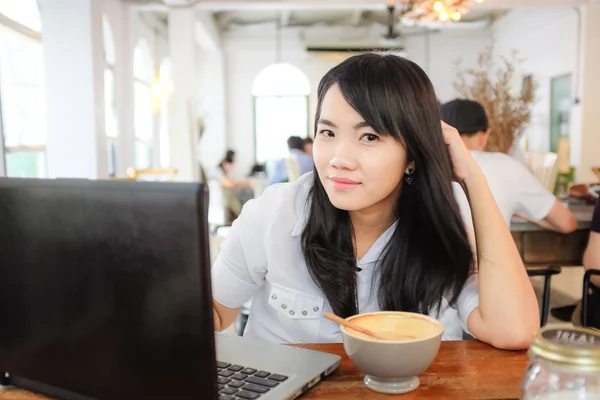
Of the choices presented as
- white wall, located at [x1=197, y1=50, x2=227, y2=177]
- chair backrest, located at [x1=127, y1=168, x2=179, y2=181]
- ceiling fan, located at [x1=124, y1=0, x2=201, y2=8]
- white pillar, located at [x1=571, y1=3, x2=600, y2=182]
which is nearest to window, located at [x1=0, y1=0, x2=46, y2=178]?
chair backrest, located at [x1=127, y1=168, x2=179, y2=181]

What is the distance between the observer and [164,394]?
0.57 metres

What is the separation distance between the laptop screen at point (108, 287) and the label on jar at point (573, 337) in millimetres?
330

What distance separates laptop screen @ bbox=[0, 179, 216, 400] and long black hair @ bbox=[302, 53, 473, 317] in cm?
58

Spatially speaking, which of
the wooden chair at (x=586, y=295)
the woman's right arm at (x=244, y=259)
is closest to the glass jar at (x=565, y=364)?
the woman's right arm at (x=244, y=259)

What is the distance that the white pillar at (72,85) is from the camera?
4453 mm

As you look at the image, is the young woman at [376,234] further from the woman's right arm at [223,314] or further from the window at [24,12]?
the window at [24,12]

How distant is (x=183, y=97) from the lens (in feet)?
20.3

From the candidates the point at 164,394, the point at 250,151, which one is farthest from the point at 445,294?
the point at 250,151

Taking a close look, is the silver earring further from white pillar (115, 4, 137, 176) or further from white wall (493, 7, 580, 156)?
white wall (493, 7, 580, 156)

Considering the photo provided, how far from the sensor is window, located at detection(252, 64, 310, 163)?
10.9 metres

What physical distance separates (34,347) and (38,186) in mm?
200

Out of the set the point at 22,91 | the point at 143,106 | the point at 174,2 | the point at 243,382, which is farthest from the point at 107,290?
the point at 143,106

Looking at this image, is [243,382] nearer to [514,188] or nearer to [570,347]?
[570,347]

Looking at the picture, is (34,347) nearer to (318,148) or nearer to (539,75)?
(318,148)
